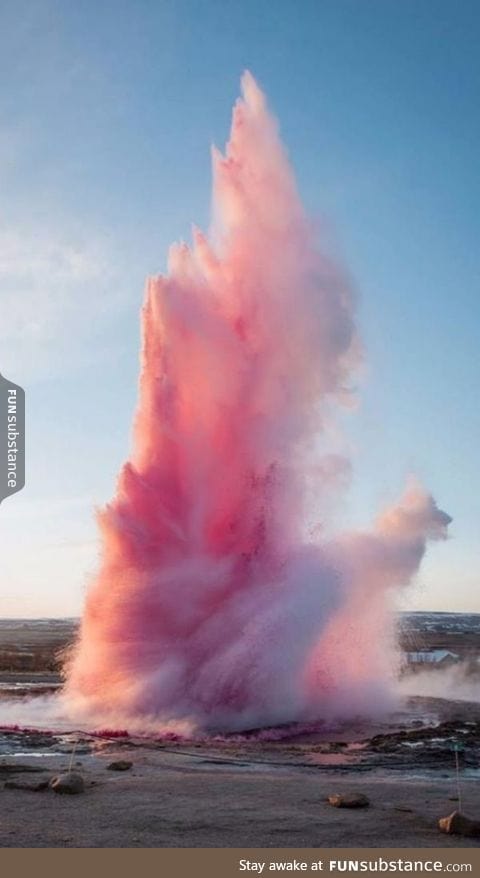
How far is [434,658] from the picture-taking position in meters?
75.5

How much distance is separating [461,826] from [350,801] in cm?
282

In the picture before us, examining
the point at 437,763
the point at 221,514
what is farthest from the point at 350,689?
the point at 437,763

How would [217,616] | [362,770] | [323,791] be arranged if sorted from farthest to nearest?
1. [217,616]
2. [362,770]
3. [323,791]

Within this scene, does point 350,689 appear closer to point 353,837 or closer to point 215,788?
point 215,788

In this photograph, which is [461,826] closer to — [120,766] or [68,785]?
[68,785]

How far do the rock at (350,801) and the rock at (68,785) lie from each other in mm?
5793

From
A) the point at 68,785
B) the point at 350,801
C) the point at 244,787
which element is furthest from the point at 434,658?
the point at 68,785

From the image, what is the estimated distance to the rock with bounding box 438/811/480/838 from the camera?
13.7 meters

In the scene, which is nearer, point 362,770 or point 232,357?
point 362,770

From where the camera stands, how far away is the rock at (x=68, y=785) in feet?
56.3

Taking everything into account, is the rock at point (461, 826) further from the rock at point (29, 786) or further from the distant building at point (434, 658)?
the distant building at point (434, 658)

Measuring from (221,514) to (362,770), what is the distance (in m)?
14.5

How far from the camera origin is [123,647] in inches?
1277

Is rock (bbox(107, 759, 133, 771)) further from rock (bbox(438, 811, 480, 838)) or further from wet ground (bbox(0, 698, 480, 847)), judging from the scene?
rock (bbox(438, 811, 480, 838))
